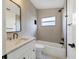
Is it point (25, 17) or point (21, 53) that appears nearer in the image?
point (21, 53)

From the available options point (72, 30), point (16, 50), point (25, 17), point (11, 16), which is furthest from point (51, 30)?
point (16, 50)

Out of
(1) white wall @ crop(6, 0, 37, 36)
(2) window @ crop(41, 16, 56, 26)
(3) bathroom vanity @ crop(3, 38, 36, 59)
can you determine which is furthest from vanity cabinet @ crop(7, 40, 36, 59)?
(2) window @ crop(41, 16, 56, 26)

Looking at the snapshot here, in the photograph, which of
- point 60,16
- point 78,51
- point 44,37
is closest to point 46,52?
point 44,37

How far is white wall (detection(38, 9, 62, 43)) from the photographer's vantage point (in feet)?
18.1

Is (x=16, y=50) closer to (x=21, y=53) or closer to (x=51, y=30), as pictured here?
(x=21, y=53)

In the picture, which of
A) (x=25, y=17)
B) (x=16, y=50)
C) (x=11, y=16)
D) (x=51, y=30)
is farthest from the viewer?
(x=51, y=30)

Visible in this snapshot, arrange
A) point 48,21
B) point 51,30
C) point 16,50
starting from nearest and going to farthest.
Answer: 1. point 16,50
2. point 51,30
3. point 48,21

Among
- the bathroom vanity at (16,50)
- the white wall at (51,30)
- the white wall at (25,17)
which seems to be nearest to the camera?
the bathroom vanity at (16,50)

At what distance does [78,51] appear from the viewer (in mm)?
844

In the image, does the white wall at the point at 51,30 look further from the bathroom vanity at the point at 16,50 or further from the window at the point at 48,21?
the bathroom vanity at the point at 16,50

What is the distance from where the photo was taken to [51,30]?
575 cm

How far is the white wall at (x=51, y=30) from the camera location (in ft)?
18.1

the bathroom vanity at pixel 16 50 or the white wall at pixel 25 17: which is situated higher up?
the white wall at pixel 25 17

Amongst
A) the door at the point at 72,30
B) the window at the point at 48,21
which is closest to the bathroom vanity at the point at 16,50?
the door at the point at 72,30
